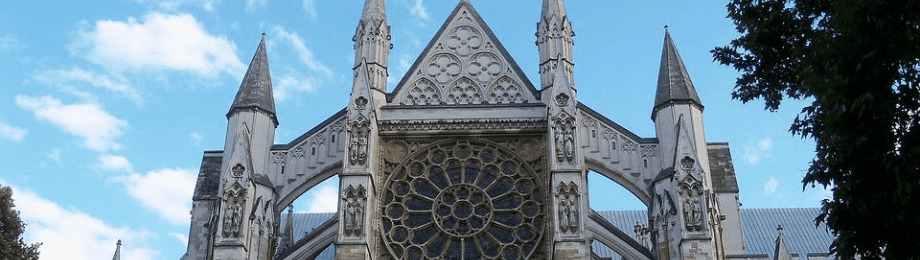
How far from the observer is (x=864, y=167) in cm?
1252

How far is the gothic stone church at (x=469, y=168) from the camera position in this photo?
24406 millimetres

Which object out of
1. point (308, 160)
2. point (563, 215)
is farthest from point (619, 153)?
point (308, 160)

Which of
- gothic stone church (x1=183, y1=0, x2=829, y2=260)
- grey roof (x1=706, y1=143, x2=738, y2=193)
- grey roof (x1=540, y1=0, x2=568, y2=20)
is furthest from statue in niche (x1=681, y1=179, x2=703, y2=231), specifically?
grey roof (x1=540, y1=0, x2=568, y2=20)

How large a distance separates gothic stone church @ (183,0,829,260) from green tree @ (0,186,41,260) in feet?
13.5

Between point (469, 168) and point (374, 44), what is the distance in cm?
438

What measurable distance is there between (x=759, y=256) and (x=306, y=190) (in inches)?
577

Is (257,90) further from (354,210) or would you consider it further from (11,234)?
(11,234)

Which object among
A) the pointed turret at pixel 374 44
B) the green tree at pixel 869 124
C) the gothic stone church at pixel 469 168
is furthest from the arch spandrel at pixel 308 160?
the green tree at pixel 869 124

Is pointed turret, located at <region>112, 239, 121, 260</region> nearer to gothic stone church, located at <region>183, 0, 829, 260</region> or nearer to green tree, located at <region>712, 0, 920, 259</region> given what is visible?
gothic stone church, located at <region>183, 0, 829, 260</region>

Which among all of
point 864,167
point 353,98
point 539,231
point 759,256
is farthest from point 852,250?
point 759,256

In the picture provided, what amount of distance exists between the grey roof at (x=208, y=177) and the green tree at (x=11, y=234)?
497cm

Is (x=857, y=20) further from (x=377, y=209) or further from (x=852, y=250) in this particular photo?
(x=377, y=209)

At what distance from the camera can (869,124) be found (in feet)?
41.1

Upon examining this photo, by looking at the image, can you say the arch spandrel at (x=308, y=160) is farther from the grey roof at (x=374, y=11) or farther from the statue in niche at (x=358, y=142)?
the grey roof at (x=374, y=11)
